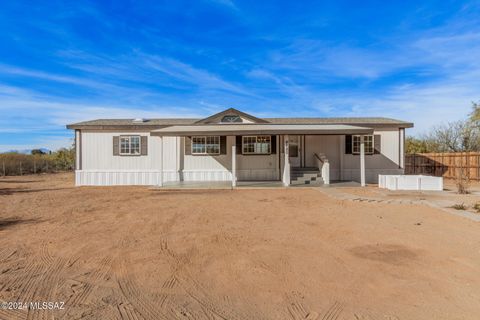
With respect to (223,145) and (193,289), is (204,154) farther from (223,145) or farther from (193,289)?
(193,289)

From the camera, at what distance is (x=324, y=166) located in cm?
1398

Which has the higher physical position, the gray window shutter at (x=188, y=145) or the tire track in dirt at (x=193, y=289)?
the gray window shutter at (x=188, y=145)

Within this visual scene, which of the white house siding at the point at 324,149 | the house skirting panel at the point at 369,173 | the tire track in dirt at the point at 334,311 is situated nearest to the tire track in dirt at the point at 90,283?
the tire track in dirt at the point at 334,311

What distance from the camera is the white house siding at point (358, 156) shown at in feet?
51.5

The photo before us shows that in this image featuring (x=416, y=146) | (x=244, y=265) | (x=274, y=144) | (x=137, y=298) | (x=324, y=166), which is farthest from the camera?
(x=416, y=146)

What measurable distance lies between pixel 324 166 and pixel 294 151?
7.88 feet

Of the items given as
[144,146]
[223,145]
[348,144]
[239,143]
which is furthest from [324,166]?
[144,146]

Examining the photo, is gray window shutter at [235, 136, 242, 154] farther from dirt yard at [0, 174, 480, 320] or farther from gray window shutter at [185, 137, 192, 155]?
dirt yard at [0, 174, 480, 320]

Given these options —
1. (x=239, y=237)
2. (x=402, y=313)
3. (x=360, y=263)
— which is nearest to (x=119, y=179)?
(x=239, y=237)

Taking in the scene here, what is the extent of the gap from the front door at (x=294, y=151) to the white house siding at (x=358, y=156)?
1.53ft

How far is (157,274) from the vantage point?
3.84 meters

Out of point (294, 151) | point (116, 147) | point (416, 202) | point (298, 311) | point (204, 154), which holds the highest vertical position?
point (116, 147)

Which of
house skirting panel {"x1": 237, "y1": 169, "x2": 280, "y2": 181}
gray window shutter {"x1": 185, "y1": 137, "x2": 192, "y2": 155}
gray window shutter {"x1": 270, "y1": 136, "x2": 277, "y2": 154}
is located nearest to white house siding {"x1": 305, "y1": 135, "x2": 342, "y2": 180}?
gray window shutter {"x1": 270, "y1": 136, "x2": 277, "y2": 154}

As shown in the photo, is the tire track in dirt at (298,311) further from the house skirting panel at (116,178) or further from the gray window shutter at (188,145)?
the house skirting panel at (116,178)
